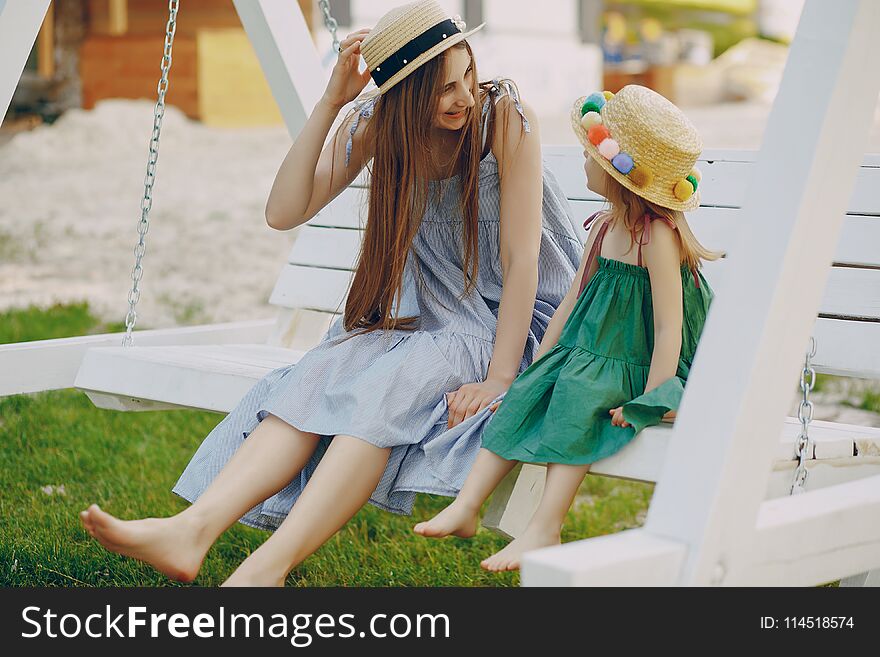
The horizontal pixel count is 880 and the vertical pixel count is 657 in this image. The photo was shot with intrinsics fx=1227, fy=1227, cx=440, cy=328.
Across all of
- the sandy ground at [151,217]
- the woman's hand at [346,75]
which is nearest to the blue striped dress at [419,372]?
the woman's hand at [346,75]

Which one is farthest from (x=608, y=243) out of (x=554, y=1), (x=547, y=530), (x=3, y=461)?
(x=554, y=1)

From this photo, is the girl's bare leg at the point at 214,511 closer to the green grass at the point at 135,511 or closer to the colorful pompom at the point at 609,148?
the colorful pompom at the point at 609,148

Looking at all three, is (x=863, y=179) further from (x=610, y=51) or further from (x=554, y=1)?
(x=610, y=51)

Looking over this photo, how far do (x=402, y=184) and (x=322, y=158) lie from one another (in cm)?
25

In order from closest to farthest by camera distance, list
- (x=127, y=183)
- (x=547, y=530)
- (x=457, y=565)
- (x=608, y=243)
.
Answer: (x=547, y=530), (x=608, y=243), (x=457, y=565), (x=127, y=183)

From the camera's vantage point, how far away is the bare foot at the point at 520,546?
1.69 metres

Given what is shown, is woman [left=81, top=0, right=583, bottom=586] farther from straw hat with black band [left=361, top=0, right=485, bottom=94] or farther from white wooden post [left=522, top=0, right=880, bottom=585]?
white wooden post [left=522, top=0, right=880, bottom=585]

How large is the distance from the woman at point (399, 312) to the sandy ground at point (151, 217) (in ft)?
7.31

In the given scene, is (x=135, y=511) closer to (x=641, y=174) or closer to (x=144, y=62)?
(x=641, y=174)

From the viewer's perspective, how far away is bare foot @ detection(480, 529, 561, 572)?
1688 mm

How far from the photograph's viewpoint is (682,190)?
1.84 meters

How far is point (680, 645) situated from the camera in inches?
54.1

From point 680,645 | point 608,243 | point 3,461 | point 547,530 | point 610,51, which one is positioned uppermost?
point 608,243

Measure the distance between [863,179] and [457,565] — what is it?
45.8 inches
